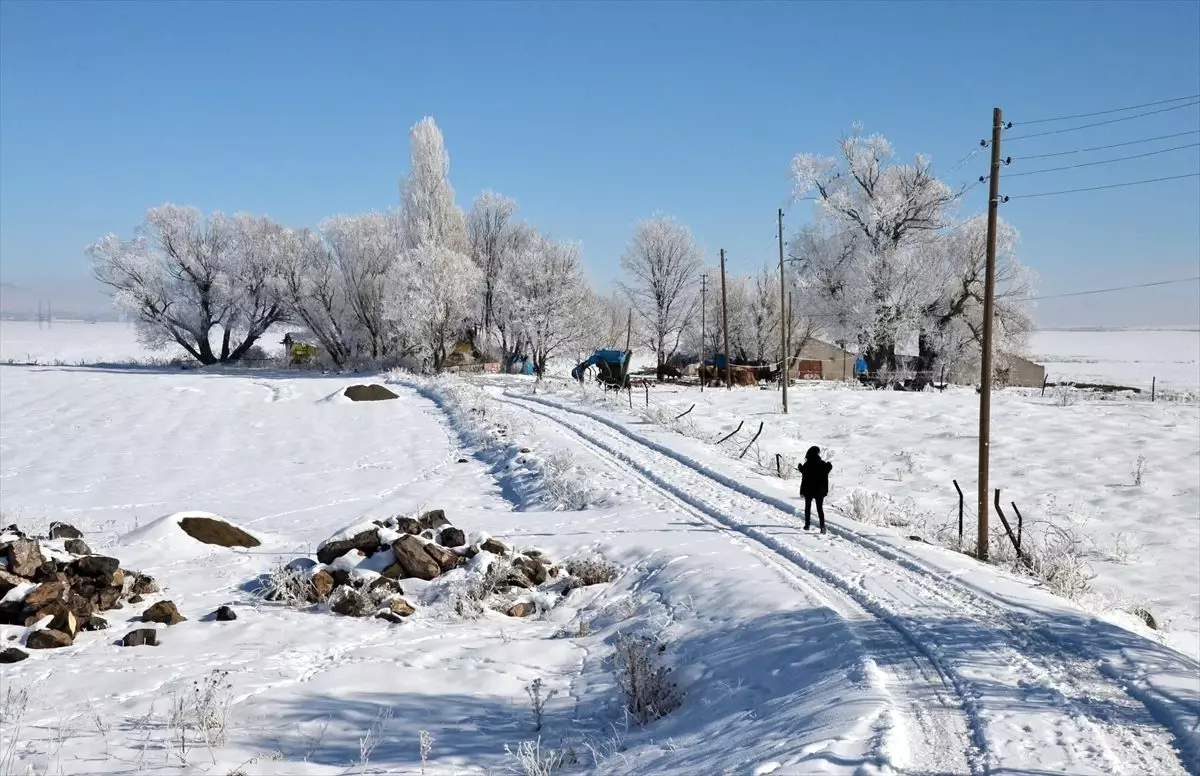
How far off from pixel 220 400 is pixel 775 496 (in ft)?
109

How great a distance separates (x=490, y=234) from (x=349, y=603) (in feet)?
183

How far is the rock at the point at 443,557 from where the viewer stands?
11.7 m

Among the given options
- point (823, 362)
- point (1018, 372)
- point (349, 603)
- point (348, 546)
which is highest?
point (823, 362)

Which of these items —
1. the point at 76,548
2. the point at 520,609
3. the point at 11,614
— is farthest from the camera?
the point at 76,548

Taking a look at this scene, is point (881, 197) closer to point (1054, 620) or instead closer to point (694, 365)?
point (694, 365)

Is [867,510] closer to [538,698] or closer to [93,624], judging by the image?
[538,698]

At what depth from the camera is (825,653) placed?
7.23 meters

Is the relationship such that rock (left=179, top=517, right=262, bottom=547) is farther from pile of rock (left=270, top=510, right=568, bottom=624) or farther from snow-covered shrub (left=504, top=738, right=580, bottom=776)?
snow-covered shrub (left=504, top=738, right=580, bottom=776)

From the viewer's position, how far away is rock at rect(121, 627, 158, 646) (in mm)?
8741

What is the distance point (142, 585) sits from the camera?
10562mm

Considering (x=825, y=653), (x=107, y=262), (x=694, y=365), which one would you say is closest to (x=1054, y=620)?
(x=825, y=653)

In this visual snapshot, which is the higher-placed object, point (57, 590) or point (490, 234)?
point (490, 234)

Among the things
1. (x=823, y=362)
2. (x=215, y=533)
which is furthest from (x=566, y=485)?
(x=823, y=362)

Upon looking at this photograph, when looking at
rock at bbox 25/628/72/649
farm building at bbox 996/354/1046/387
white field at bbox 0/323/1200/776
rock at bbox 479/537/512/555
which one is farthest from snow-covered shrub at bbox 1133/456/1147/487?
farm building at bbox 996/354/1046/387
